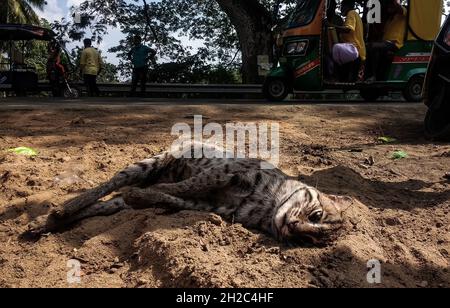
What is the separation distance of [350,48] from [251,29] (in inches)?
252

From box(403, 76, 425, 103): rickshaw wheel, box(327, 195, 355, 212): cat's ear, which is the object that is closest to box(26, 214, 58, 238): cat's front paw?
box(327, 195, 355, 212): cat's ear

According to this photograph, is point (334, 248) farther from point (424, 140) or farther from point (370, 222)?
point (424, 140)

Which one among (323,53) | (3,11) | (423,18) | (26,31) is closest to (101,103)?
(323,53)

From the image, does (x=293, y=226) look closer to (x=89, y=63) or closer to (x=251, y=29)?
(x=89, y=63)

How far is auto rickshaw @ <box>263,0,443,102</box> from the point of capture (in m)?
11.8

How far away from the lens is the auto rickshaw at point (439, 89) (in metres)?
6.93

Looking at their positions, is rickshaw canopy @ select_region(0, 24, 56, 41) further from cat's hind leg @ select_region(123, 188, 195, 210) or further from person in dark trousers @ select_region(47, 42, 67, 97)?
cat's hind leg @ select_region(123, 188, 195, 210)

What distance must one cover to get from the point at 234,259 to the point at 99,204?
5.23 feet

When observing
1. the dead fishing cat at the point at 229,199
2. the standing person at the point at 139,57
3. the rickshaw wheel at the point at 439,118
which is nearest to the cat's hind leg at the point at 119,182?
the dead fishing cat at the point at 229,199

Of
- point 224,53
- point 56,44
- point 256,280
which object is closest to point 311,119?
point 256,280

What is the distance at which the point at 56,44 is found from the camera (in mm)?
15273

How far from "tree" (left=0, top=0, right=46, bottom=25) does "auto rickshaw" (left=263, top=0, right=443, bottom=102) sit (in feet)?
63.1

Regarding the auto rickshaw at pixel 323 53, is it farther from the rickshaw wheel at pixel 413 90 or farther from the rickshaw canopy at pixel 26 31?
the rickshaw canopy at pixel 26 31
